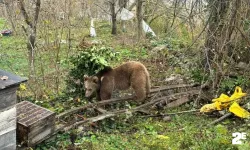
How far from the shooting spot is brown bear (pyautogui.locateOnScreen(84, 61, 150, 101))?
6.87m

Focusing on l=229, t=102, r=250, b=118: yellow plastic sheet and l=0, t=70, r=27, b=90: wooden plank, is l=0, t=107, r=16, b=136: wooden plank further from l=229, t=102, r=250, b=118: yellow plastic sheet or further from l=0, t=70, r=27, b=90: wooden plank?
l=229, t=102, r=250, b=118: yellow plastic sheet

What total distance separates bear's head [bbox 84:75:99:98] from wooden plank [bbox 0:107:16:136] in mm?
2611

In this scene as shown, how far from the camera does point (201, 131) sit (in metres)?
5.78

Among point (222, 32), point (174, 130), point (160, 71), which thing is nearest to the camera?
point (174, 130)

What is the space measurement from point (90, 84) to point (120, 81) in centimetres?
66

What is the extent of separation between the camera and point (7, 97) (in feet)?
13.3

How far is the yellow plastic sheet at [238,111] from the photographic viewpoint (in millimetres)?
6005

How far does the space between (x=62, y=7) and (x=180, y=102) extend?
149 inches

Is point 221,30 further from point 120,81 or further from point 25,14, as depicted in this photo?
point 25,14

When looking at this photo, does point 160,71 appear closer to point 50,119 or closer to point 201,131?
point 201,131

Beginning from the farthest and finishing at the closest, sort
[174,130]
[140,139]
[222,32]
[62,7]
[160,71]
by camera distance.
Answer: [160,71] < [62,7] < [222,32] < [174,130] < [140,139]

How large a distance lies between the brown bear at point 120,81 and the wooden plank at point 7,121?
104 inches

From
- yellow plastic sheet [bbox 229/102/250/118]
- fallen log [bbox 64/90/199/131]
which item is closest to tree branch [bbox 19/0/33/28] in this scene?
fallen log [bbox 64/90/199/131]

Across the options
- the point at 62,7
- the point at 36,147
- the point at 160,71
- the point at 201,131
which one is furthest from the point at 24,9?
the point at 201,131
